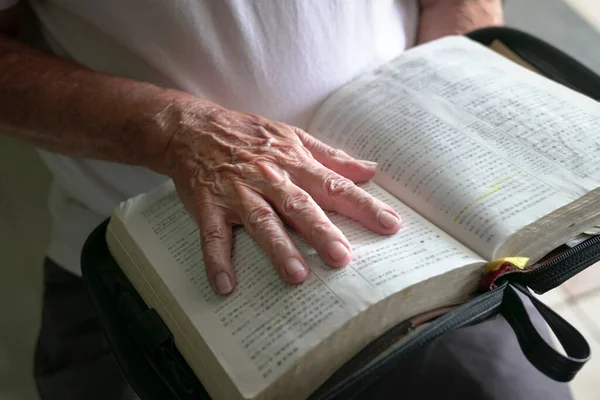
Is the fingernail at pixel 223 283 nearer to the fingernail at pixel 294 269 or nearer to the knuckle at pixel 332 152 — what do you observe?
the fingernail at pixel 294 269

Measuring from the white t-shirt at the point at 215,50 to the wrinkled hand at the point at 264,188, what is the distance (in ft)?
0.20

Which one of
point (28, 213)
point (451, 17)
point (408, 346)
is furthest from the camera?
point (28, 213)

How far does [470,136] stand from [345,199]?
0.50 ft

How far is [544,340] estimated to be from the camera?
0.42 meters

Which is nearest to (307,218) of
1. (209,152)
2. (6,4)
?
(209,152)

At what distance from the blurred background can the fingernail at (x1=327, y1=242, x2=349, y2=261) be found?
726mm

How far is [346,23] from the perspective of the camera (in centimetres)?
67

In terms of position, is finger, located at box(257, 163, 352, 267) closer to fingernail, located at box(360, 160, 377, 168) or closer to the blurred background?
fingernail, located at box(360, 160, 377, 168)

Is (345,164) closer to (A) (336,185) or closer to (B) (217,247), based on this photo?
(A) (336,185)

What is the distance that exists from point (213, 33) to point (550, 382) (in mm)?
460

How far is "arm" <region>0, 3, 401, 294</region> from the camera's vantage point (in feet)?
1.59

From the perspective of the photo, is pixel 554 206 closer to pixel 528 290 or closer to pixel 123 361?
pixel 528 290

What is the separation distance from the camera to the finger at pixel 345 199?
0.49 meters

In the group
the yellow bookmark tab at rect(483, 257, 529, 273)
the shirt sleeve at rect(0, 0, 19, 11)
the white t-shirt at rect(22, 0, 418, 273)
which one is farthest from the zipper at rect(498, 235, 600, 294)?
the shirt sleeve at rect(0, 0, 19, 11)
